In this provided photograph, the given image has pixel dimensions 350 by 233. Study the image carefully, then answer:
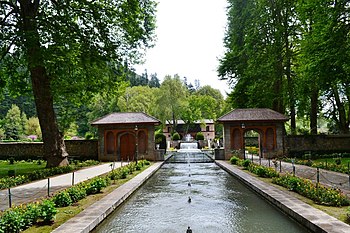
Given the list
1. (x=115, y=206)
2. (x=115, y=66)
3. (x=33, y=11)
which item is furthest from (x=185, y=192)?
(x=33, y=11)

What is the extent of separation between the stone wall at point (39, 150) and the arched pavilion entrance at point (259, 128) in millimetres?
11645

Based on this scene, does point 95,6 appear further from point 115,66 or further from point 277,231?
point 277,231

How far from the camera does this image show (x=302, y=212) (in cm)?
825

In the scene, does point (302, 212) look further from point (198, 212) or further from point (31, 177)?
point (31, 177)

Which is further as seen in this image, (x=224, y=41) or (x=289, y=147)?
(x=224, y=41)

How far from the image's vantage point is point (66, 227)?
23.9 ft

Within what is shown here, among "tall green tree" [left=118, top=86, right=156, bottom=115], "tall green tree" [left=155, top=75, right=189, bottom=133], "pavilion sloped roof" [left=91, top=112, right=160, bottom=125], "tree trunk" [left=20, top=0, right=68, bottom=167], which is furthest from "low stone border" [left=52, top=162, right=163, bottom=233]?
"tall green tree" [left=155, top=75, right=189, bottom=133]

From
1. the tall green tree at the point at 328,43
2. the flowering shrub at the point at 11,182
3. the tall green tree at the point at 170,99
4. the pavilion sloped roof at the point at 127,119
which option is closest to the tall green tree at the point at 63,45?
the flowering shrub at the point at 11,182

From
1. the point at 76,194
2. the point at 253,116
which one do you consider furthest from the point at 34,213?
the point at 253,116

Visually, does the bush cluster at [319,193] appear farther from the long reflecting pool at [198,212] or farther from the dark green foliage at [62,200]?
the dark green foliage at [62,200]

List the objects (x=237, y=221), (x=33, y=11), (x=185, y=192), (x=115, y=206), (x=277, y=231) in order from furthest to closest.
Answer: (x=33, y=11)
(x=185, y=192)
(x=115, y=206)
(x=237, y=221)
(x=277, y=231)

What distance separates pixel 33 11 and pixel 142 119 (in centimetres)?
1236

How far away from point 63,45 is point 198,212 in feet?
33.2

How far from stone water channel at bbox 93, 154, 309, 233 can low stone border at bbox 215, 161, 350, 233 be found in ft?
0.64
